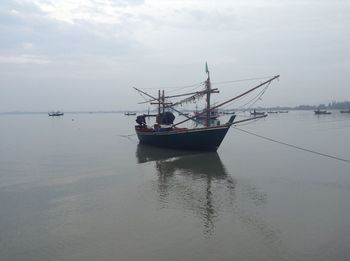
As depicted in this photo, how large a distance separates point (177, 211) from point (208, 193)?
10.8 ft

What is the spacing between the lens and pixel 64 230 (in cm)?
1266

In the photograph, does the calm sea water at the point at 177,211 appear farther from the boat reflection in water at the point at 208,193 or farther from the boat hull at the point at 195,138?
the boat hull at the point at 195,138

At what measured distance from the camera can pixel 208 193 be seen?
17.8 m

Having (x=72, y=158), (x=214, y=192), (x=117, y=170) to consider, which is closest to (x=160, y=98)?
(x=72, y=158)

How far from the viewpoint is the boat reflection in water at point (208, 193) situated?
45.0ft

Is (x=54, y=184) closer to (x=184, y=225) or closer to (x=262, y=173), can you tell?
(x=184, y=225)

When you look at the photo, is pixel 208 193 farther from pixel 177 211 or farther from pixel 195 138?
pixel 195 138

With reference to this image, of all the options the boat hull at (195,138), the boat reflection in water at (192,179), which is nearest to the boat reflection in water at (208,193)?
the boat reflection in water at (192,179)

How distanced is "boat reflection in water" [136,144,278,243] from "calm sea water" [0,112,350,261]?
0.15ft

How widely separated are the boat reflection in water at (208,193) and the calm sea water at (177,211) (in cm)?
5

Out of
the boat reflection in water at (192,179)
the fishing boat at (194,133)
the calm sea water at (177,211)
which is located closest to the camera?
the calm sea water at (177,211)

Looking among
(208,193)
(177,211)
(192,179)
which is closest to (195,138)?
(192,179)

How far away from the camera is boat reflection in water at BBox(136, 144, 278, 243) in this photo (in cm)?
1372

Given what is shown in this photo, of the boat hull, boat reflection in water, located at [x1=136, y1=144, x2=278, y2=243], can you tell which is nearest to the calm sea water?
boat reflection in water, located at [x1=136, y1=144, x2=278, y2=243]
